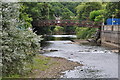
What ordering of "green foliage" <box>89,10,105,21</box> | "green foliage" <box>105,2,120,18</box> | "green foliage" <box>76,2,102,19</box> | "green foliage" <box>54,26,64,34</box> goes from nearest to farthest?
"green foliage" <box>105,2,120,18</box> → "green foliage" <box>89,10,105,21</box> → "green foliage" <box>76,2,102,19</box> → "green foliage" <box>54,26,64,34</box>

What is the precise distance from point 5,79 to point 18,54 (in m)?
1.39

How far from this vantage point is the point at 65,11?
316ft

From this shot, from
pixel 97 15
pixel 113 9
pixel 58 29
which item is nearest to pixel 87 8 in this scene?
pixel 97 15

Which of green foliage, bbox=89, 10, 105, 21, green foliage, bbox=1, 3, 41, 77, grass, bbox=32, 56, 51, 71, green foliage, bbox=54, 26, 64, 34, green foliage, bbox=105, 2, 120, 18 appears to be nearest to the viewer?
green foliage, bbox=1, 3, 41, 77

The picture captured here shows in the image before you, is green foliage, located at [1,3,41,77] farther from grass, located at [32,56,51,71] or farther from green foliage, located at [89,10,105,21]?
green foliage, located at [89,10,105,21]

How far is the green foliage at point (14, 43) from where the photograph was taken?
11.3m

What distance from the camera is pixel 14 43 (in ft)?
39.4

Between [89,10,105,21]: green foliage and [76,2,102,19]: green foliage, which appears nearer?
[89,10,105,21]: green foliage

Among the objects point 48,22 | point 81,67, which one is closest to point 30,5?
point 48,22

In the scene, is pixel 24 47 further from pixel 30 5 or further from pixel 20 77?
pixel 30 5

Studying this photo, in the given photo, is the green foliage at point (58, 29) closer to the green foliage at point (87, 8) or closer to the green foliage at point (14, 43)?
the green foliage at point (87, 8)

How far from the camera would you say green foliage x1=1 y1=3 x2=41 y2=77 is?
11.3 metres

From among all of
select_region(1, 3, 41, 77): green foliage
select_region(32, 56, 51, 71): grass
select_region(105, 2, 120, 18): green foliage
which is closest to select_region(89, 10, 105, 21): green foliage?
select_region(105, 2, 120, 18): green foliage

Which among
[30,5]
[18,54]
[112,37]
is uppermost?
[30,5]
